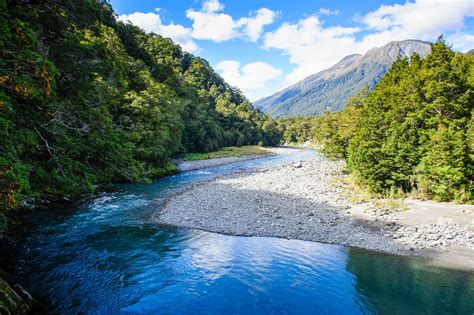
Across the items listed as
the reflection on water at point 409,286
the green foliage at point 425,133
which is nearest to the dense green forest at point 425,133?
the green foliage at point 425,133

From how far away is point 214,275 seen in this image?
13.6m

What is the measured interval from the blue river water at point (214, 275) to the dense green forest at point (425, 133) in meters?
10.5

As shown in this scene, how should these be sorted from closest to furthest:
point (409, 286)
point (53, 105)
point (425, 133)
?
point (53, 105) → point (409, 286) → point (425, 133)

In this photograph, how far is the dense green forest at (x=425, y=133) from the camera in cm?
2169

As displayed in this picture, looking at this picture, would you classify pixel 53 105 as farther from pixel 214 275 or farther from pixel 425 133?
pixel 425 133

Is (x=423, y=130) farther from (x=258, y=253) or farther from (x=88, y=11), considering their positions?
(x=88, y=11)

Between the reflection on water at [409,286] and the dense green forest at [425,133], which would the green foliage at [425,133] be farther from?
the reflection on water at [409,286]

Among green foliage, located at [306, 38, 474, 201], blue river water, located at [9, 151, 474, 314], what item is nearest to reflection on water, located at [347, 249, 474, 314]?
blue river water, located at [9, 151, 474, 314]

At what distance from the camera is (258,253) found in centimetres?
1592

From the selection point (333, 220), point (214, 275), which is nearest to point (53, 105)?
point (214, 275)

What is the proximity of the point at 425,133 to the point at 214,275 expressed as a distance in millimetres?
20713

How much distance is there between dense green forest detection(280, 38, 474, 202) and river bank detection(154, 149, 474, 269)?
7.37 feet

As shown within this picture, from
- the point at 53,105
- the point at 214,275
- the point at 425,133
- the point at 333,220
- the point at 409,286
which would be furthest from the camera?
the point at 425,133

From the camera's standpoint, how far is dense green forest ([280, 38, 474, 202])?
2169 centimetres
